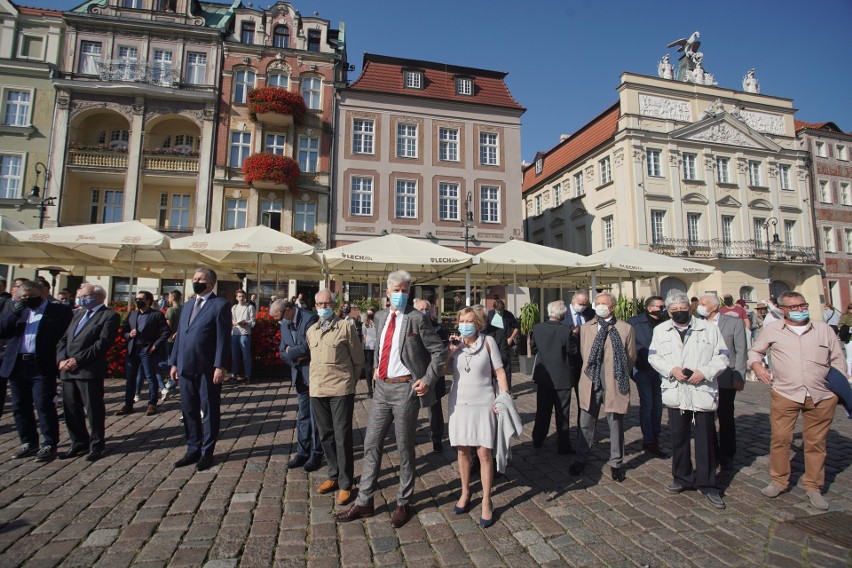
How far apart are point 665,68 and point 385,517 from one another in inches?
1325

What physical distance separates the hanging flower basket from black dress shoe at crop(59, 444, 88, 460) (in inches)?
756

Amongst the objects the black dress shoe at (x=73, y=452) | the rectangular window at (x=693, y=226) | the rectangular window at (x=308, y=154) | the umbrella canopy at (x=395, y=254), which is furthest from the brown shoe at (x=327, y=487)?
the rectangular window at (x=693, y=226)

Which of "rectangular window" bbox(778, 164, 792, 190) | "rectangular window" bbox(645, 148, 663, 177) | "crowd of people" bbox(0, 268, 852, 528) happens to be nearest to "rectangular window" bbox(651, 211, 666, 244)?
"rectangular window" bbox(645, 148, 663, 177)

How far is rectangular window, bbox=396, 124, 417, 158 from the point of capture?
23062 millimetres

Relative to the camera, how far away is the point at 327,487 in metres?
3.84

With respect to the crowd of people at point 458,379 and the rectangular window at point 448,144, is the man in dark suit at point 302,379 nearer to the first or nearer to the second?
the crowd of people at point 458,379

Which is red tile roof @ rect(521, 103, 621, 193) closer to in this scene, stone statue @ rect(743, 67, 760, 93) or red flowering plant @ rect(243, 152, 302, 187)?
stone statue @ rect(743, 67, 760, 93)

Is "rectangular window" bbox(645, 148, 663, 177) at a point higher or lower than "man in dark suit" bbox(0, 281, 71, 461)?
higher

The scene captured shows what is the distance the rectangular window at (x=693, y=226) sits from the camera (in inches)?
1022

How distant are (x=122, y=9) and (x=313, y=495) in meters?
27.3

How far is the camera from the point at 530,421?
6367 mm

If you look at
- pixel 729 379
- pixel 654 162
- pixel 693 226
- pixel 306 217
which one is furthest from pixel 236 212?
pixel 693 226

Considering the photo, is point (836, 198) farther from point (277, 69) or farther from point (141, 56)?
point (141, 56)

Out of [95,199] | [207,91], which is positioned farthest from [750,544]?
[95,199]
